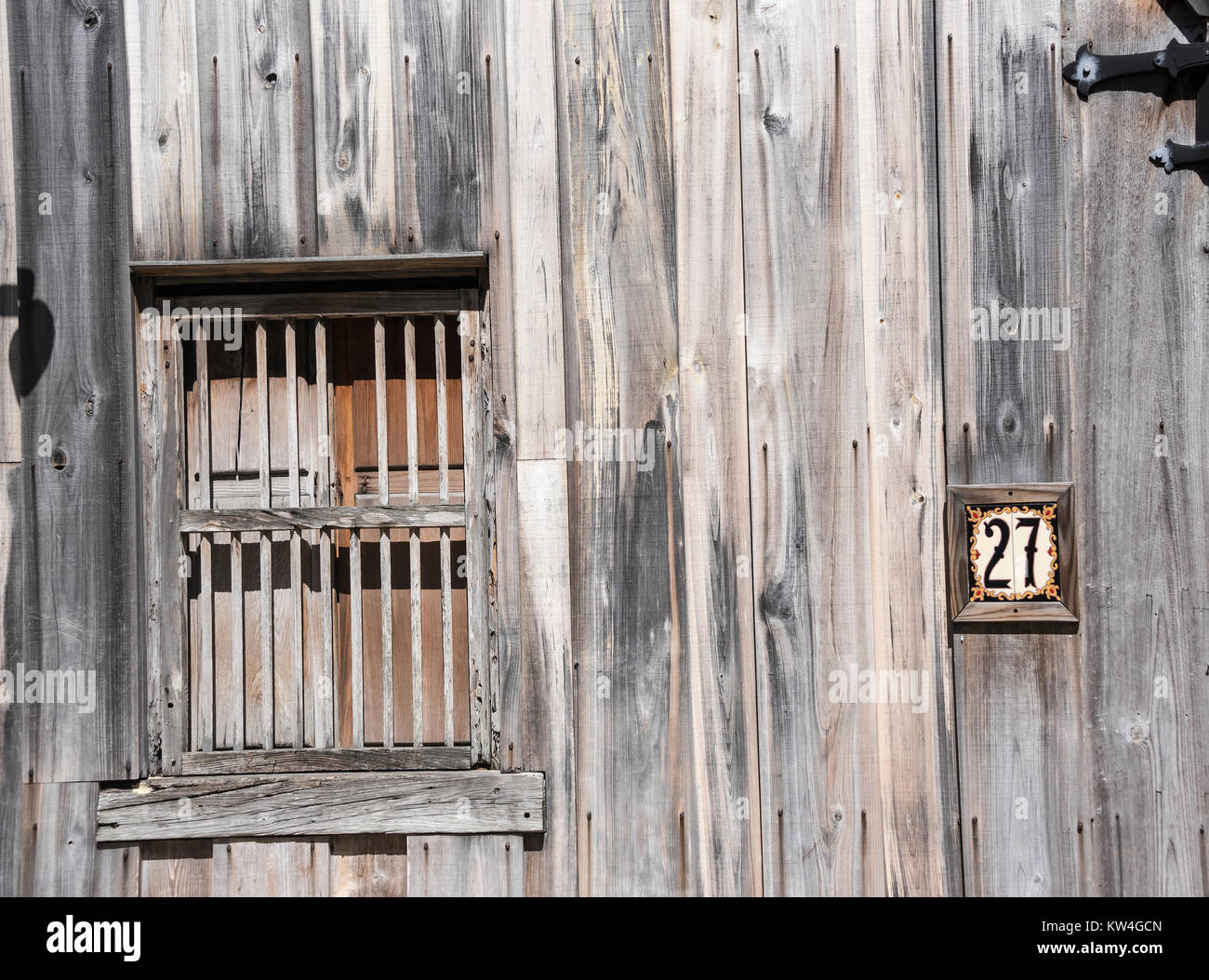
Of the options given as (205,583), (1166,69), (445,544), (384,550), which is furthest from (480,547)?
(1166,69)

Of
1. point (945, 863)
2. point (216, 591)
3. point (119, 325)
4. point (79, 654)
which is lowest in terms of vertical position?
point (945, 863)

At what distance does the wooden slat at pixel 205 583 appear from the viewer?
8.81 ft

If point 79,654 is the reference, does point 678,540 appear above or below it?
above

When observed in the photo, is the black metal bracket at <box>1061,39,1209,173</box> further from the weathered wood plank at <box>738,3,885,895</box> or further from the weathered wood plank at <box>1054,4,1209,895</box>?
the weathered wood plank at <box>738,3,885,895</box>

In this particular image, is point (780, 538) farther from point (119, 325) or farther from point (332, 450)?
point (119, 325)

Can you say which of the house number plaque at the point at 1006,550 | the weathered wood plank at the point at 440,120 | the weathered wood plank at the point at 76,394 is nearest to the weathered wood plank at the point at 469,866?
the weathered wood plank at the point at 76,394

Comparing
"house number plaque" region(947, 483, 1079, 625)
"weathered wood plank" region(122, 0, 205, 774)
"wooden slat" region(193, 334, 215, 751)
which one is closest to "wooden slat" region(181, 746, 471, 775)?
"wooden slat" region(193, 334, 215, 751)

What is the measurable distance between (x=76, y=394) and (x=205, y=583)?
28.0 inches

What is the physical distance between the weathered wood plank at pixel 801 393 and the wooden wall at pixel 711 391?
12 mm

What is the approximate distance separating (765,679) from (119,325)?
2.30m

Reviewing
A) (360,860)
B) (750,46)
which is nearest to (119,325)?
(360,860)

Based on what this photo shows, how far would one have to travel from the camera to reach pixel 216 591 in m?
2.72

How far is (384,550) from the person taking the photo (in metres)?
2.68

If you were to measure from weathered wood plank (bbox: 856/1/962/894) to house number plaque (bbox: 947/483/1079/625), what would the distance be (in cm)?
5
